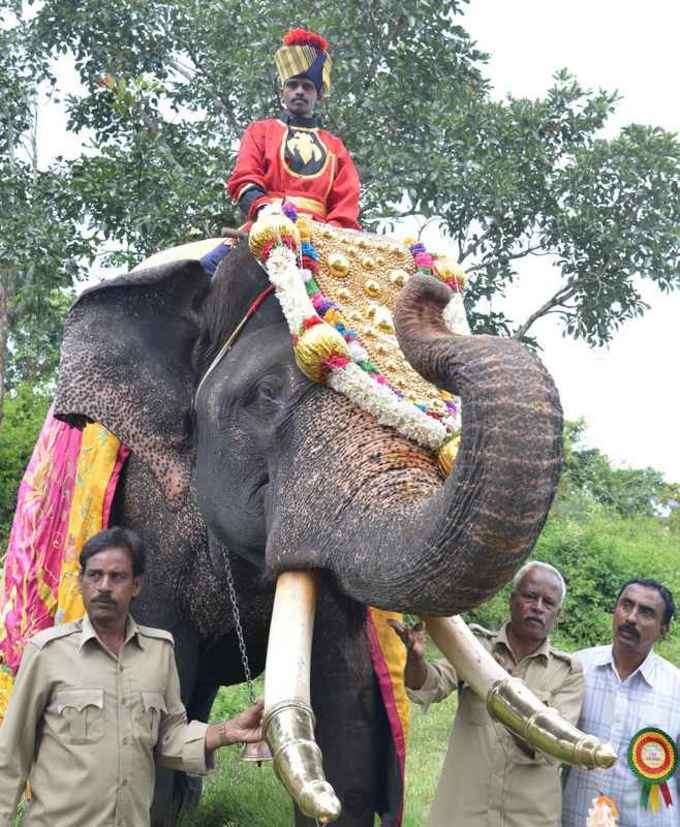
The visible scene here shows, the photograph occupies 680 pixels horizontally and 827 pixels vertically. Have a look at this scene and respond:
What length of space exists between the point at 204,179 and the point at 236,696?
3672 millimetres

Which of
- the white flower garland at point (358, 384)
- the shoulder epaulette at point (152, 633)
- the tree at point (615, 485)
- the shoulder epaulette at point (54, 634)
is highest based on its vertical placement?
the tree at point (615, 485)

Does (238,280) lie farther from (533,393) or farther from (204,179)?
(204,179)

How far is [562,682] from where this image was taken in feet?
11.2

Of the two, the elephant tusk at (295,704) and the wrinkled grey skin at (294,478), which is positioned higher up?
the wrinkled grey skin at (294,478)

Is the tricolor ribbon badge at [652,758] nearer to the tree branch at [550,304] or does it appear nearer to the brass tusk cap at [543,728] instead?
the brass tusk cap at [543,728]

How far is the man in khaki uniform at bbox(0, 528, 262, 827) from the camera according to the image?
2.90 metres

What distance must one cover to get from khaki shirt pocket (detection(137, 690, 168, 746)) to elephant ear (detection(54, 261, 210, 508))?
32.8 inches

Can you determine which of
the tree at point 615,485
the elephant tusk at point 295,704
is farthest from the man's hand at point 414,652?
the tree at point 615,485

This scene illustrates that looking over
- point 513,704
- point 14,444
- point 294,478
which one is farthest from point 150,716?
point 14,444

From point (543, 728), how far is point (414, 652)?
499mm

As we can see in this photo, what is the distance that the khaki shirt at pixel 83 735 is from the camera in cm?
290

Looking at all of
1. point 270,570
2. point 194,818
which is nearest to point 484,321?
point 194,818

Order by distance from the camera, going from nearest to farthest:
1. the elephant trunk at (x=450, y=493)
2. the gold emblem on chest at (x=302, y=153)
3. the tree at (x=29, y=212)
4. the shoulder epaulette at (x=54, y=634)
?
1. the elephant trunk at (x=450, y=493)
2. the shoulder epaulette at (x=54, y=634)
3. the gold emblem on chest at (x=302, y=153)
4. the tree at (x=29, y=212)

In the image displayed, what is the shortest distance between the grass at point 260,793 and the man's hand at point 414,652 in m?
1.71
